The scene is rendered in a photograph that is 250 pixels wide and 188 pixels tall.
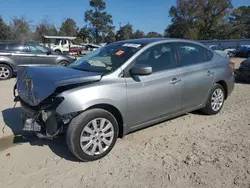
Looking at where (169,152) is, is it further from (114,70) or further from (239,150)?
(114,70)

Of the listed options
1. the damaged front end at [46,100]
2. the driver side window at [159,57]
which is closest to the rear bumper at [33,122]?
the damaged front end at [46,100]

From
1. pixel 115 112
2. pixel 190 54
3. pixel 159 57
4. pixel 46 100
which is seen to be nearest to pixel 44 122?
pixel 46 100

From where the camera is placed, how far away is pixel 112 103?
132 inches

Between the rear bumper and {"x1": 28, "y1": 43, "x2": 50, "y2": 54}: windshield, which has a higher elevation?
{"x1": 28, "y1": 43, "x2": 50, "y2": 54}: windshield

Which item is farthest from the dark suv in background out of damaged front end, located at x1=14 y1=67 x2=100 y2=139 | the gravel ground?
damaged front end, located at x1=14 y1=67 x2=100 y2=139

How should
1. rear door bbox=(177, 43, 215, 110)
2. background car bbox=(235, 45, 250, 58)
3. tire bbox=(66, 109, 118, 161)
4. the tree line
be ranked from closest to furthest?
tire bbox=(66, 109, 118, 161) < rear door bbox=(177, 43, 215, 110) < background car bbox=(235, 45, 250, 58) < the tree line

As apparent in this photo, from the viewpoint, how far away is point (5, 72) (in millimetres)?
10016

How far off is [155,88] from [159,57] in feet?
2.04

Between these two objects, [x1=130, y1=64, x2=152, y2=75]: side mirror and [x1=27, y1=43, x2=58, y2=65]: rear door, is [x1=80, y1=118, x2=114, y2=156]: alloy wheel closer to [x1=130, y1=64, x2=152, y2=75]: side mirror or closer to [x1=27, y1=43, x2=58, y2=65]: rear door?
[x1=130, y1=64, x2=152, y2=75]: side mirror

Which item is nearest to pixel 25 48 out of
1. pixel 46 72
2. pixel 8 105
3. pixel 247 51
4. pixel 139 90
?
pixel 8 105

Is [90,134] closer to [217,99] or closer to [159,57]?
[159,57]

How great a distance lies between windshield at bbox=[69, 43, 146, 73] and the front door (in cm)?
22

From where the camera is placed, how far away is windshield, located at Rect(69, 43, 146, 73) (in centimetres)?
371

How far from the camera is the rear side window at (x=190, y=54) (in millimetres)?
4389
